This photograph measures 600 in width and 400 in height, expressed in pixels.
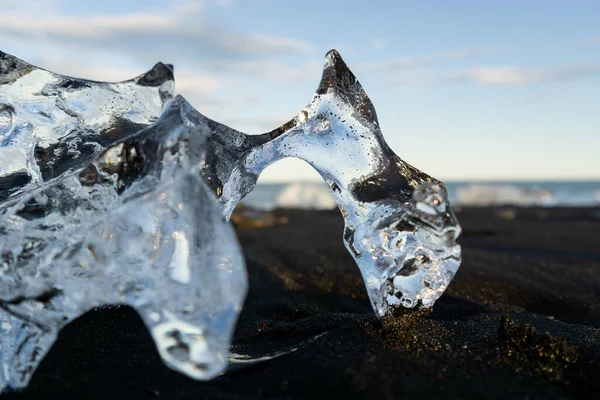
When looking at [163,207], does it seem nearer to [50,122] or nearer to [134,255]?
[134,255]

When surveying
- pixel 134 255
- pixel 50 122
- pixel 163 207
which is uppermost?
pixel 50 122

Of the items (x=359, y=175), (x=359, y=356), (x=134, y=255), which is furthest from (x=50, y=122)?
(x=359, y=356)

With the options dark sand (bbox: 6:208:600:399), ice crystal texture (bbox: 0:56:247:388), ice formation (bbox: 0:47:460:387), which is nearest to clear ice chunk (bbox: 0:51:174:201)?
ice formation (bbox: 0:47:460:387)

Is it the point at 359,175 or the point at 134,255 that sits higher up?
the point at 359,175

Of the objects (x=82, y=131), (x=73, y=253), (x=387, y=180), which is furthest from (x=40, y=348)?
(x=387, y=180)

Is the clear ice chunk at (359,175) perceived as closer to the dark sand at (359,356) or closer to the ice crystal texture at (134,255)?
the dark sand at (359,356)

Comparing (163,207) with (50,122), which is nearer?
(163,207)

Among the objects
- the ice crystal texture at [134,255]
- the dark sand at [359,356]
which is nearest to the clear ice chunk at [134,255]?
the ice crystal texture at [134,255]
